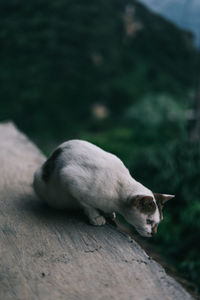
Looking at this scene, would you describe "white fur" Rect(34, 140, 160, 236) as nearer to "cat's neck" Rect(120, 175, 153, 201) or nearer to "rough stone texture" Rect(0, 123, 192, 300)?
"cat's neck" Rect(120, 175, 153, 201)

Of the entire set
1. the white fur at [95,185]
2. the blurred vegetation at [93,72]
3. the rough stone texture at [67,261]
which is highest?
the white fur at [95,185]

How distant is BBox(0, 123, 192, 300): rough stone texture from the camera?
4.97 feet

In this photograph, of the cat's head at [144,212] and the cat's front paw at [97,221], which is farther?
the cat's front paw at [97,221]

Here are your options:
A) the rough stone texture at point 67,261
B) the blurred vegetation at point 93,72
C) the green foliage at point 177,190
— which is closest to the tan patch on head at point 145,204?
the rough stone texture at point 67,261

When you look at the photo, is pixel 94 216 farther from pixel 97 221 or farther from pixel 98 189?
pixel 98 189

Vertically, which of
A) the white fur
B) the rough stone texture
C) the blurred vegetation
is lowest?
the blurred vegetation

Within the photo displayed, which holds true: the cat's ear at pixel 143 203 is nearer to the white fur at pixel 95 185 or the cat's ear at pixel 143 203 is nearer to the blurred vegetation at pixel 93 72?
the white fur at pixel 95 185

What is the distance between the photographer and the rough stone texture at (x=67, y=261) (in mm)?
1514

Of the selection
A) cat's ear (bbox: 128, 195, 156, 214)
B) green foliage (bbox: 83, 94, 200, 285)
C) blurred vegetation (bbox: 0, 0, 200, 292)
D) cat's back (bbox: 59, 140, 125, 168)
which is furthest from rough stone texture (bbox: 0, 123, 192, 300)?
blurred vegetation (bbox: 0, 0, 200, 292)

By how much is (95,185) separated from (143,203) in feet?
0.93

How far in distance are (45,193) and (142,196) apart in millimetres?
631

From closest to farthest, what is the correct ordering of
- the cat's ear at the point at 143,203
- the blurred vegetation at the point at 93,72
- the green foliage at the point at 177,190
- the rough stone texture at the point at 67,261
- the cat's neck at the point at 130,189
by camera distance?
the rough stone texture at the point at 67,261 → the cat's ear at the point at 143,203 → the cat's neck at the point at 130,189 → the green foliage at the point at 177,190 → the blurred vegetation at the point at 93,72

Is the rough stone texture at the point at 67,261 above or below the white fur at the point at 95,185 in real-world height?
below

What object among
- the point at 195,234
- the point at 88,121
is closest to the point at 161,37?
the point at 88,121
